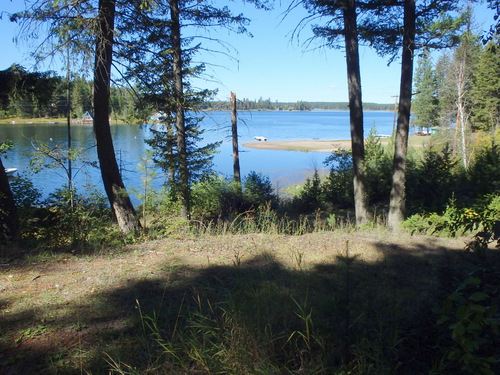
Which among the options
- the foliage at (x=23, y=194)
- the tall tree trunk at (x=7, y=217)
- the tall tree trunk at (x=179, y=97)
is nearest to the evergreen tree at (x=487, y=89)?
the tall tree trunk at (x=179, y=97)

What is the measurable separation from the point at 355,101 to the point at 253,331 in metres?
7.68

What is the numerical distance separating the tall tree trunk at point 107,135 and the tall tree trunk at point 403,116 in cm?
605

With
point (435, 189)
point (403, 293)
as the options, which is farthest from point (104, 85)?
point (435, 189)

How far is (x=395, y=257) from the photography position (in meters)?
5.17

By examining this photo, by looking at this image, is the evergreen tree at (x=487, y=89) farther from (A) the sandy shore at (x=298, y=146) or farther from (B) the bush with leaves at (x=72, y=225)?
(B) the bush with leaves at (x=72, y=225)

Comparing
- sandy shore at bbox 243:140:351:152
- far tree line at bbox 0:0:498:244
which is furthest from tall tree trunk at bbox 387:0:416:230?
sandy shore at bbox 243:140:351:152

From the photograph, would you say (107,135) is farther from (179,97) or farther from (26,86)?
(179,97)

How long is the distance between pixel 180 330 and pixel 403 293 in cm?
230

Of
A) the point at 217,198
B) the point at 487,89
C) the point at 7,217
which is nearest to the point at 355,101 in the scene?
the point at 7,217

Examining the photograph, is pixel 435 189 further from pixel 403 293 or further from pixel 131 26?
pixel 131 26

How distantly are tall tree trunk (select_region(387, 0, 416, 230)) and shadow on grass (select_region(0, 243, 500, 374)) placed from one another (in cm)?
473

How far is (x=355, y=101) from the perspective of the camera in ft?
29.9

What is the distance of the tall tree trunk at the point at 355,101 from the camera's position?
8.81 m

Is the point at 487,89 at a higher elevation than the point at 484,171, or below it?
higher
